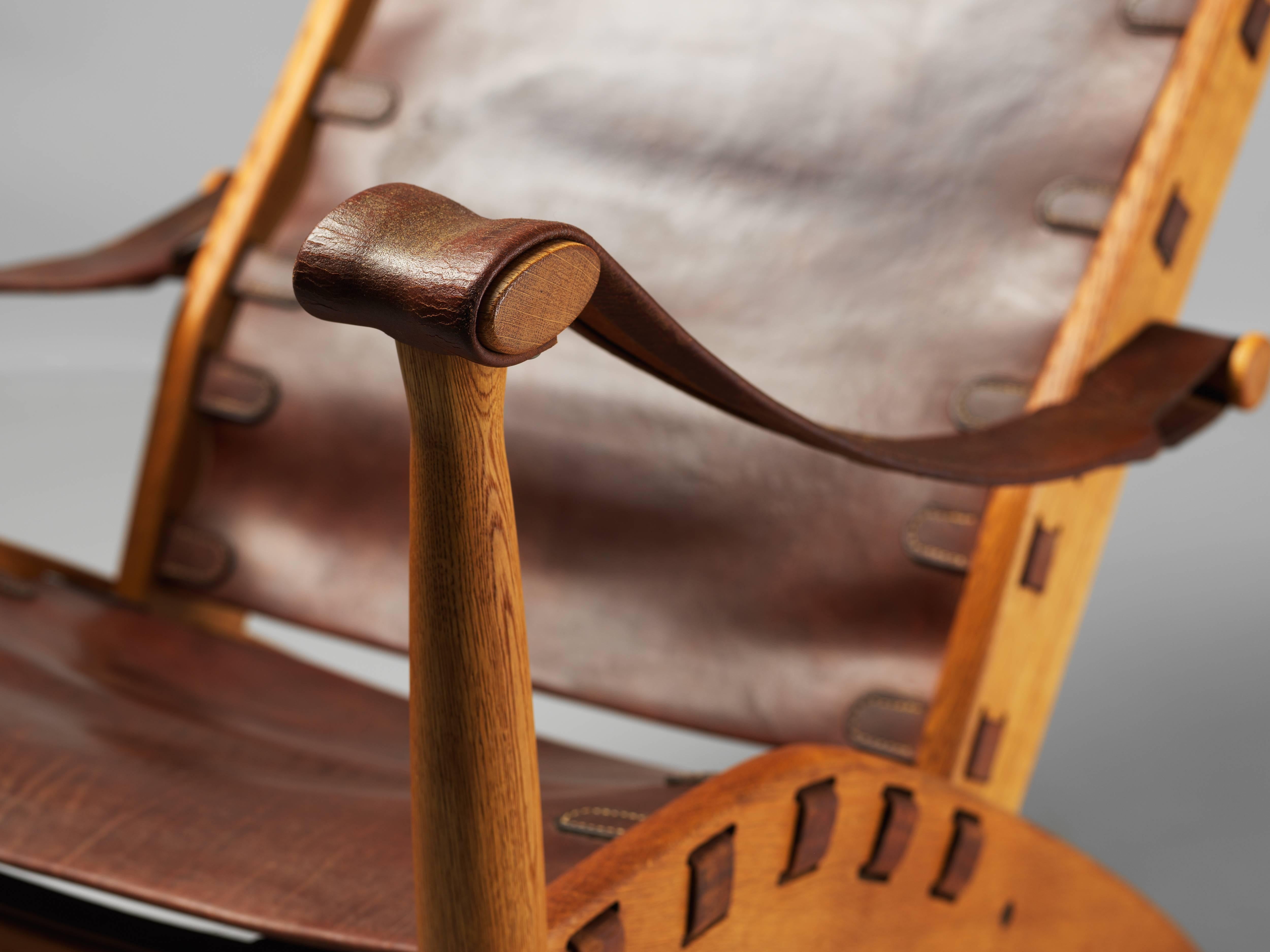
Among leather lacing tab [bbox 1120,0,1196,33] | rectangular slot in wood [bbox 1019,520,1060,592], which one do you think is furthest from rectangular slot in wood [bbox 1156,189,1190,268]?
rectangular slot in wood [bbox 1019,520,1060,592]

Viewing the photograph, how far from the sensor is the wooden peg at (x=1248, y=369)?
1.14 m

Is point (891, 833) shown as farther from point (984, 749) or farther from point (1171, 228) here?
point (1171, 228)

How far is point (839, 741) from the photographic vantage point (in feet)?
3.92

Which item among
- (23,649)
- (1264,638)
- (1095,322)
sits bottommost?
(23,649)

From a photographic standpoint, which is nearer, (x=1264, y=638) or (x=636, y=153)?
(x=636, y=153)

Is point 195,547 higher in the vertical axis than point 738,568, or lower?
lower

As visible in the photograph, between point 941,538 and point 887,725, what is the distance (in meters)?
0.15

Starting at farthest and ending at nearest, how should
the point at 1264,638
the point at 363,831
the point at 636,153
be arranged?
the point at 1264,638 < the point at 636,153 < the point at 363,831

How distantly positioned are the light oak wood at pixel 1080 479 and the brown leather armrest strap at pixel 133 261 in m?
0.82

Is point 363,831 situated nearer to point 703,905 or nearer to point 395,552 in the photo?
point 703,905

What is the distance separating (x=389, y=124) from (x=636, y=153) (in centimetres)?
26

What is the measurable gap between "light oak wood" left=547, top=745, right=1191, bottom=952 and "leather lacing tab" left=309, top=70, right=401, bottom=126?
0.86m

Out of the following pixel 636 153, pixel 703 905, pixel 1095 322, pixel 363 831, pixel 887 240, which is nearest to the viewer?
pixel 703 905

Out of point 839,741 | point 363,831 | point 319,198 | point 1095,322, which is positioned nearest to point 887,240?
point 1095,322
